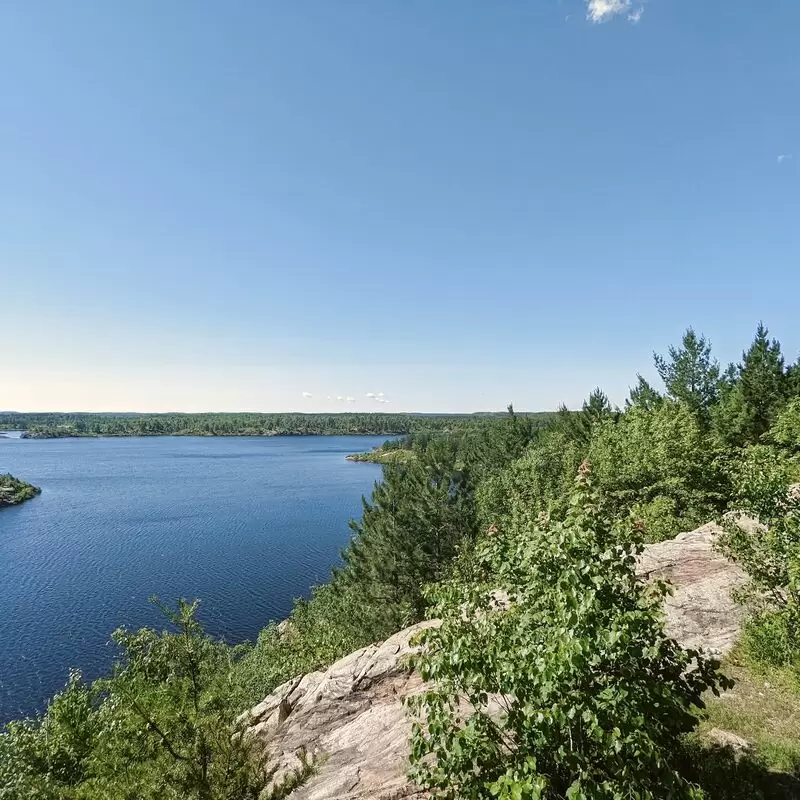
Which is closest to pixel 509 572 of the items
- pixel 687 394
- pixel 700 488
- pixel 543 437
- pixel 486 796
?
pixel 486 796

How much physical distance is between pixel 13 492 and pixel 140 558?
52.1 meters

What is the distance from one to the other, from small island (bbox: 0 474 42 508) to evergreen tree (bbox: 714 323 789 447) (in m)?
102

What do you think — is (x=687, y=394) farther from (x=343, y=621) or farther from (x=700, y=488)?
(x=343, y=621)

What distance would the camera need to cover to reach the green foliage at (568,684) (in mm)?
4285

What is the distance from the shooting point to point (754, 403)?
124 ft

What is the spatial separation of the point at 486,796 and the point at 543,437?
53.0 meters

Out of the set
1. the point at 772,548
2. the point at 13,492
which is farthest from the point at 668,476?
the point at 13,492

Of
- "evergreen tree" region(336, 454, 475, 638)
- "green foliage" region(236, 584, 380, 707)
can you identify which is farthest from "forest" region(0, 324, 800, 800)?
"evergreen tree" region(336, 454, 475, 638)

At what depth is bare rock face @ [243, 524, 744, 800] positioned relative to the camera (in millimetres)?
9227

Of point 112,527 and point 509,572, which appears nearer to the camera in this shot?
point 509,572

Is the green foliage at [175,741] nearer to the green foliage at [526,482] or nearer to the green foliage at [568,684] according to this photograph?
the green foliage at [568,684]

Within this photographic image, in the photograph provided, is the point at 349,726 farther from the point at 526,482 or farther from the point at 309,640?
the point at 526,482

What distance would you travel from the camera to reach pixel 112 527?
65562mm

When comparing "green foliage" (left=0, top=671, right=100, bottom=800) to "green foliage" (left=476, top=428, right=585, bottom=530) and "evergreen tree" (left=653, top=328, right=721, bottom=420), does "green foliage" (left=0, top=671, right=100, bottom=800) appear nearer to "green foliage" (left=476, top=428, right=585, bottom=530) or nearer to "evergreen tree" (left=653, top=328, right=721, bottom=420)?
"green foliage" (left=476, top=428, right=585, bottom=530)
